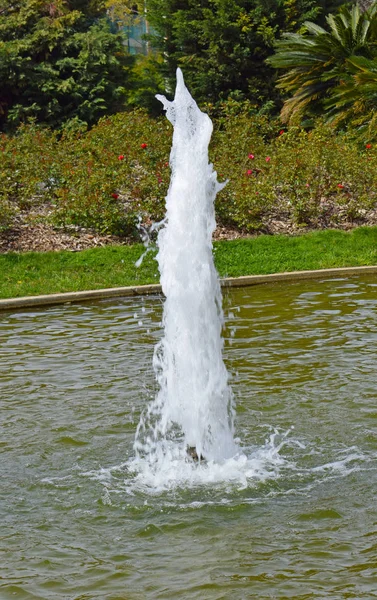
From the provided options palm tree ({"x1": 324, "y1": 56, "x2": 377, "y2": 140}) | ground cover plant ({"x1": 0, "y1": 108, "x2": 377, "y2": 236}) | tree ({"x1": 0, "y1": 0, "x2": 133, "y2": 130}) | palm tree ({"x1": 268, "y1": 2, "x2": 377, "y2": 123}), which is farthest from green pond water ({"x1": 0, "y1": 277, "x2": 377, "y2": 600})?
tree ({"x1": 0, "y1": 0, "x2": 133, "y2": 130})

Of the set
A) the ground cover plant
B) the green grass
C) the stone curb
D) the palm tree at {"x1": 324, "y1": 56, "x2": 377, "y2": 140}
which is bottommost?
the stone curb

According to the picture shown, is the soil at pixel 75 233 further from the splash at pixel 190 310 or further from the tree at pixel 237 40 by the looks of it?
the tree at pixel 237 40

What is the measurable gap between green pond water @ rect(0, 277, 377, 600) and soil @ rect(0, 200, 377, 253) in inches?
175

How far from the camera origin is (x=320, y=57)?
21359 mm

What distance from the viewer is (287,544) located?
4.59 metres

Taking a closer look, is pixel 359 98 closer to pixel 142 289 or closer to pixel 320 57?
pixel 320 57

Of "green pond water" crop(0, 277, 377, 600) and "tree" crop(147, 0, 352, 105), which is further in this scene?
"tree" crop(147, 0, 352, 105)

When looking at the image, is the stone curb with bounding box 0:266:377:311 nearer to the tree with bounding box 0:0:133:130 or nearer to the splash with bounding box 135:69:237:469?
the splash with bounding box 135:69:237:469

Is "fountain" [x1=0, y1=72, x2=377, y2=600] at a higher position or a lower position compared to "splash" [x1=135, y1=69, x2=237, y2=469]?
lower

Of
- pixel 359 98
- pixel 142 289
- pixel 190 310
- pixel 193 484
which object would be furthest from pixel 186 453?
pixel 359 98

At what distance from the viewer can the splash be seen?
236 inches

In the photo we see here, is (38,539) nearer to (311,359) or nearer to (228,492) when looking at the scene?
(228,492)

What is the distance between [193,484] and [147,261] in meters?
8.17

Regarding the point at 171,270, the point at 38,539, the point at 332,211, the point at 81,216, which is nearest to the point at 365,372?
the point at 171,270
